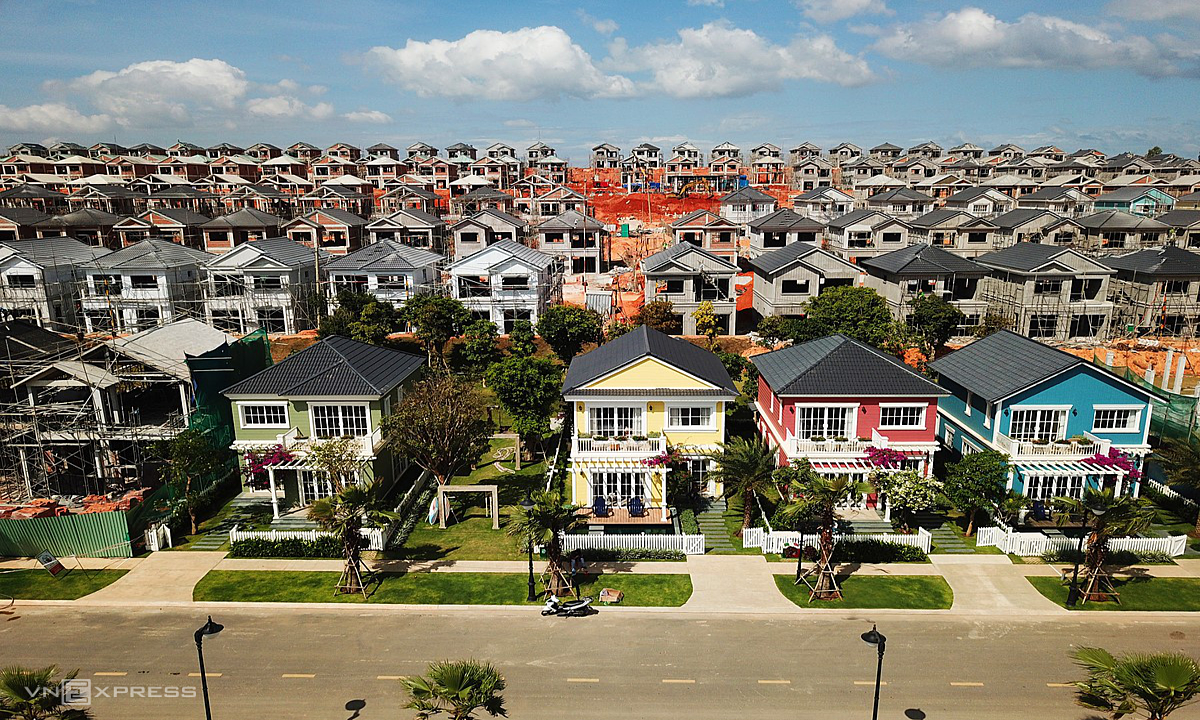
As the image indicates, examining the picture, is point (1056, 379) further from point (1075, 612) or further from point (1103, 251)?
point (1103, 251)

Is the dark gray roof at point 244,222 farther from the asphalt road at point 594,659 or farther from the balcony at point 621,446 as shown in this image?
the balcony at point 621,446

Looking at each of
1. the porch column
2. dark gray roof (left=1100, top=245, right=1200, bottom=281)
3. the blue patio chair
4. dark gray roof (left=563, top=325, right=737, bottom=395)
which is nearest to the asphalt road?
the blue patio chair

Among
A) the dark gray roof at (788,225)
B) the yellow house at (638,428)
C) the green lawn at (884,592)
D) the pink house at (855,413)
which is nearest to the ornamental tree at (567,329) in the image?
the yellow house at (638,428)

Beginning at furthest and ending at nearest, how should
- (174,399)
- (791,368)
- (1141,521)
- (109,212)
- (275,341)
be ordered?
1. (109,212)
2. (275,341)
3. (174,399)
4. (791,368)
5. (1141,521)

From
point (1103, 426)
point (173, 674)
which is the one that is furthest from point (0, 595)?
point (1103, 426)

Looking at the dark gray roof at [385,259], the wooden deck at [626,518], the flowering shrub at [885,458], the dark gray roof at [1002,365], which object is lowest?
the wooden deck at [626,518]

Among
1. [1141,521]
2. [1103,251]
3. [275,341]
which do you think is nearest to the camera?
[1141,521]

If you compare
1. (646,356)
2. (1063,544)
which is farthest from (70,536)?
(1063,544)
